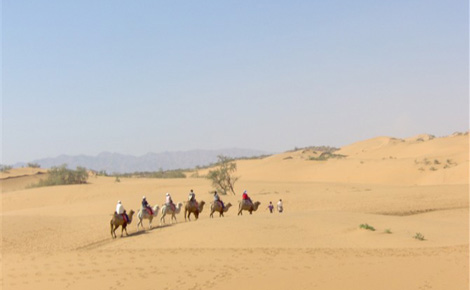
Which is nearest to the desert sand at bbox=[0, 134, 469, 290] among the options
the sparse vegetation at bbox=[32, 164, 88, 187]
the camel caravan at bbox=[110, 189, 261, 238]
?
the camel caravan at bbox=[110, 189, 261, 238]

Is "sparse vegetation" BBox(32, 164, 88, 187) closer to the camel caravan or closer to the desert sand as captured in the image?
the desert sand

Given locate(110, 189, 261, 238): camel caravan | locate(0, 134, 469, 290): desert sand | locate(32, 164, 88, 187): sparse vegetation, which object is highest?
locate(32, 164, 88, 187): sparse vegetation

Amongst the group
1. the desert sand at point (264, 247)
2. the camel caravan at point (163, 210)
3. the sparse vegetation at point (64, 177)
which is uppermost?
the sparse vegetation at point (64, 177)

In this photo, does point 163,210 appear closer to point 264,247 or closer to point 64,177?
point 264,247

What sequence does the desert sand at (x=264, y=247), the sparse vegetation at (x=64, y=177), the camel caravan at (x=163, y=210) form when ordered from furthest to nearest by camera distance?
1. the sparse vegetation at (x=64, y=177)
2. the camel caravan at (x=163, y=210)
3. the desert sand at (x=264, y=247)

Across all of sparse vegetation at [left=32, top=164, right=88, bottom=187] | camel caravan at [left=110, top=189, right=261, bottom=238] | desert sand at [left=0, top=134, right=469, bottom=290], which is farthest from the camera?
sparse vegetation at [left=32, top=164, right=88, bottom=187]

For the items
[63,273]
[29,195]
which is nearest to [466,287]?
[63,273]

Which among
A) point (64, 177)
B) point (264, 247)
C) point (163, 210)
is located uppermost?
point (64, 177)

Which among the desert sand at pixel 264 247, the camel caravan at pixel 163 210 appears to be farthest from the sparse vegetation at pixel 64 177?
the camel caravan at pixel 163 210

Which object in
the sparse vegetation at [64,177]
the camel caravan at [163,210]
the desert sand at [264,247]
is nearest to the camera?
the desert sand at [264,247]

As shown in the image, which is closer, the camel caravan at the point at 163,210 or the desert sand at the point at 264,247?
the desert sand at the point at 264,247

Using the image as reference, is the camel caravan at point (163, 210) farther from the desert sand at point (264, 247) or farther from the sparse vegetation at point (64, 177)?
the sparse vegetation at point (64, 177)

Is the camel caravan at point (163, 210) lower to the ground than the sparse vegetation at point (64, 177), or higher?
lower

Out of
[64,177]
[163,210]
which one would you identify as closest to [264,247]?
[163,210]
